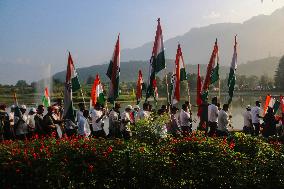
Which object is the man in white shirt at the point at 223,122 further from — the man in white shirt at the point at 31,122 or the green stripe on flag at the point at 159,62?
the man in white shirt at the point at 31,122

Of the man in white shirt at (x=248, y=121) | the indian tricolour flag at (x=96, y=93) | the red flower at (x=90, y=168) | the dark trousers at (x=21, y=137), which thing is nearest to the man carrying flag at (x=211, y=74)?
the man in white shirt at (x=248, y=121)

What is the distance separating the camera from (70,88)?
1586 centimetres

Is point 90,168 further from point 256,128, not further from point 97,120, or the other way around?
point 256,128

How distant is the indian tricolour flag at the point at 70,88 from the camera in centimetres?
1550

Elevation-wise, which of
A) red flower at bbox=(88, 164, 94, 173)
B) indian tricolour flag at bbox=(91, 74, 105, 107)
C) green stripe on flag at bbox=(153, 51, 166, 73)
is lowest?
red flower at bbox=(88, 164, 94, 173)

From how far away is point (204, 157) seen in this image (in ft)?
28.2

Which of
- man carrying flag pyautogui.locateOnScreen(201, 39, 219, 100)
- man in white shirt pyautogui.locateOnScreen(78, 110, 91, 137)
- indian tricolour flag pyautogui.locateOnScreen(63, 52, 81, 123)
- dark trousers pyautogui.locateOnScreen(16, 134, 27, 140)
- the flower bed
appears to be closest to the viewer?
the flower bed

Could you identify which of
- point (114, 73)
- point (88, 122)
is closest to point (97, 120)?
point (88, 122)

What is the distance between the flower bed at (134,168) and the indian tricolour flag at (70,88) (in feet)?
21.6

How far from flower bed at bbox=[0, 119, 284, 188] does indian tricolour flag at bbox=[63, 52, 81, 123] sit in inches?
260

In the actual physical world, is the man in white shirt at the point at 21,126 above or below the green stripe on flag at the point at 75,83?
below

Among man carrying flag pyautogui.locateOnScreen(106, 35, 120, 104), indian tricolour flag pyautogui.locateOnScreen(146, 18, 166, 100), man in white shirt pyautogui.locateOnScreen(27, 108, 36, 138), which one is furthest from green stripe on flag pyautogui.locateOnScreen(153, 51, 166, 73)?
man in white shirt pyautogui.locateOnScreen(27, 108, 36, 138)

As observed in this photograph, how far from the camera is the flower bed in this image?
27.1ft

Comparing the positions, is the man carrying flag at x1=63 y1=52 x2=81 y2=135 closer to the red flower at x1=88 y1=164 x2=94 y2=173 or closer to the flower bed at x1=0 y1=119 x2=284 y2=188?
the flower bed at x1=0 y1=119 x2=284 y2=188
